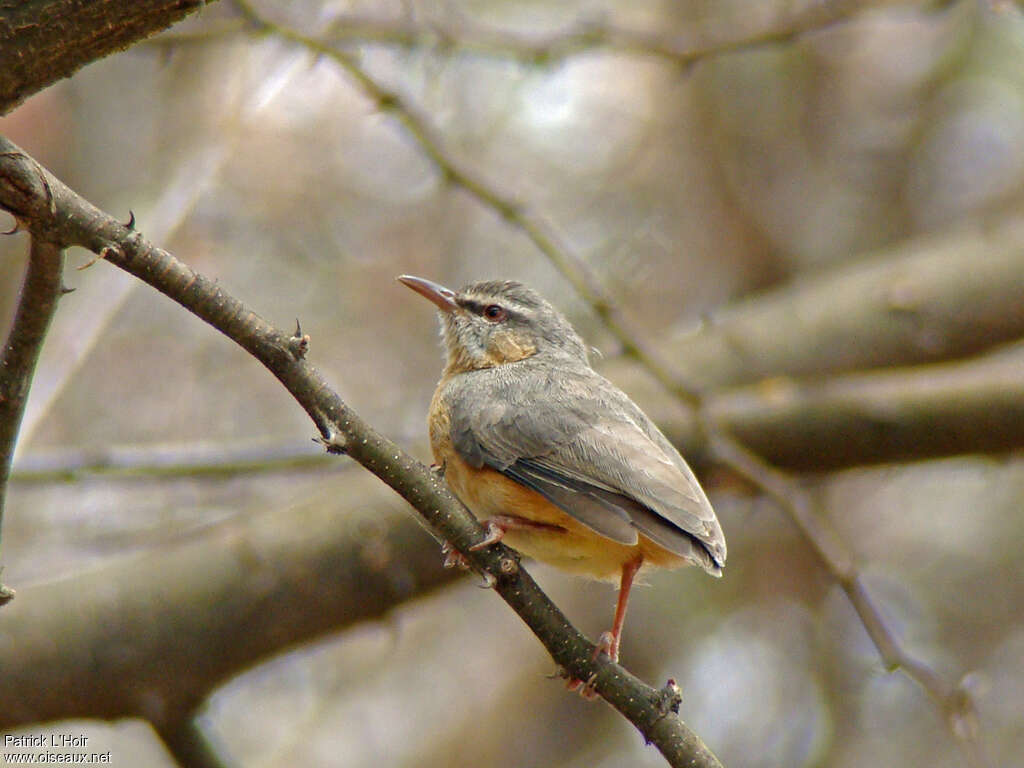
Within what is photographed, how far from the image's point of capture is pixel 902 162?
10508 millimetres

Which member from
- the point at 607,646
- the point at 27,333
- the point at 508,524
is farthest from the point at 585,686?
the point at 27,333

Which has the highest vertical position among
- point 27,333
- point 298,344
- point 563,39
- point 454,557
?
point 563,39

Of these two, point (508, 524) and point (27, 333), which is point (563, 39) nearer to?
point (508, 524)

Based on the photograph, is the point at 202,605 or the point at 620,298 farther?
the point at 620,298

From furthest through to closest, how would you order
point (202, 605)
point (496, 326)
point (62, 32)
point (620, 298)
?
1. point (620, 298)
2. point (202, 605)
3. point (496, 326)
4. point (62, 32)

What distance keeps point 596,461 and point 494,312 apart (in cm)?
167

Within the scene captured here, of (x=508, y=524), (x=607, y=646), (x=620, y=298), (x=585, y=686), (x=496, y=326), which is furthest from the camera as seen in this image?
(x=620, y=298)

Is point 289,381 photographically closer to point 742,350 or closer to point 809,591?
point 742,350

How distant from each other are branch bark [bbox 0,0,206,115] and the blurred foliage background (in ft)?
17.6

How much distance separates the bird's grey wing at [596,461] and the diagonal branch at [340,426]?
1.88ft

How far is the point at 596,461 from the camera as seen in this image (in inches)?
156

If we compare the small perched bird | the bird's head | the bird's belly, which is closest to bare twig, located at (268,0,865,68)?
the bird's head

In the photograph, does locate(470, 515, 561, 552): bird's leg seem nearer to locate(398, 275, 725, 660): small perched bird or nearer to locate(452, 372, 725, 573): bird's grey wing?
locate(398, 275, 725, 660): small perched bird

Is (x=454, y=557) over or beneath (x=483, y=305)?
beneath
